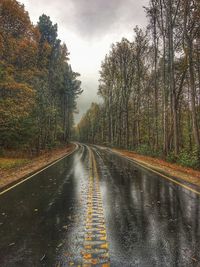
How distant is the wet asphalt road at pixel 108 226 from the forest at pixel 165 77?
9.20 m

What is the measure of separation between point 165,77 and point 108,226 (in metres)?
23.6

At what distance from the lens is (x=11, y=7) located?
74.5 feet

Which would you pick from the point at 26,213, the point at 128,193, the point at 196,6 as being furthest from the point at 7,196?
the point at 196,6

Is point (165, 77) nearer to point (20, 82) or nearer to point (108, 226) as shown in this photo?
point (20, 82)

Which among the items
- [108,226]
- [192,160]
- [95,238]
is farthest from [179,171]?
[95,238]

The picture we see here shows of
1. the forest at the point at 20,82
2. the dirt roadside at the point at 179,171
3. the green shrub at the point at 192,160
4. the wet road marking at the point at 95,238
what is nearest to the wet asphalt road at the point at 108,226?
the wet road marking at the point at 95,238

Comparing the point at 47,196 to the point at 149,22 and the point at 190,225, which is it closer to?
the point at 190,225

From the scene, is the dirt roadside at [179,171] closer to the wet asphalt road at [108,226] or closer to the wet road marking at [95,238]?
the wet asphalt road at [108,226]

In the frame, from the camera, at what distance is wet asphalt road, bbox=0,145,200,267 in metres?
3.82

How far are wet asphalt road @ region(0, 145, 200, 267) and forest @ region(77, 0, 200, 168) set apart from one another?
362 inches

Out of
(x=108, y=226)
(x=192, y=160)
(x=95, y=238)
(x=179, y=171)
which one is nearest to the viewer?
(x=95, y=238)

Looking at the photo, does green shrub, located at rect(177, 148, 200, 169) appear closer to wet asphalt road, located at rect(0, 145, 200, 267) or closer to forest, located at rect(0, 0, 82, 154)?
wet asphalt road, located at rect(0, 145, 200, 267)

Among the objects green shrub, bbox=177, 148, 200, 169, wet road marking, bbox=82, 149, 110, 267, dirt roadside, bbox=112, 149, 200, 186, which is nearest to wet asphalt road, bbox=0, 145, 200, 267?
wet road marking, bbox=82, 149, 110, 267

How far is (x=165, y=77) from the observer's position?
86.2ft
